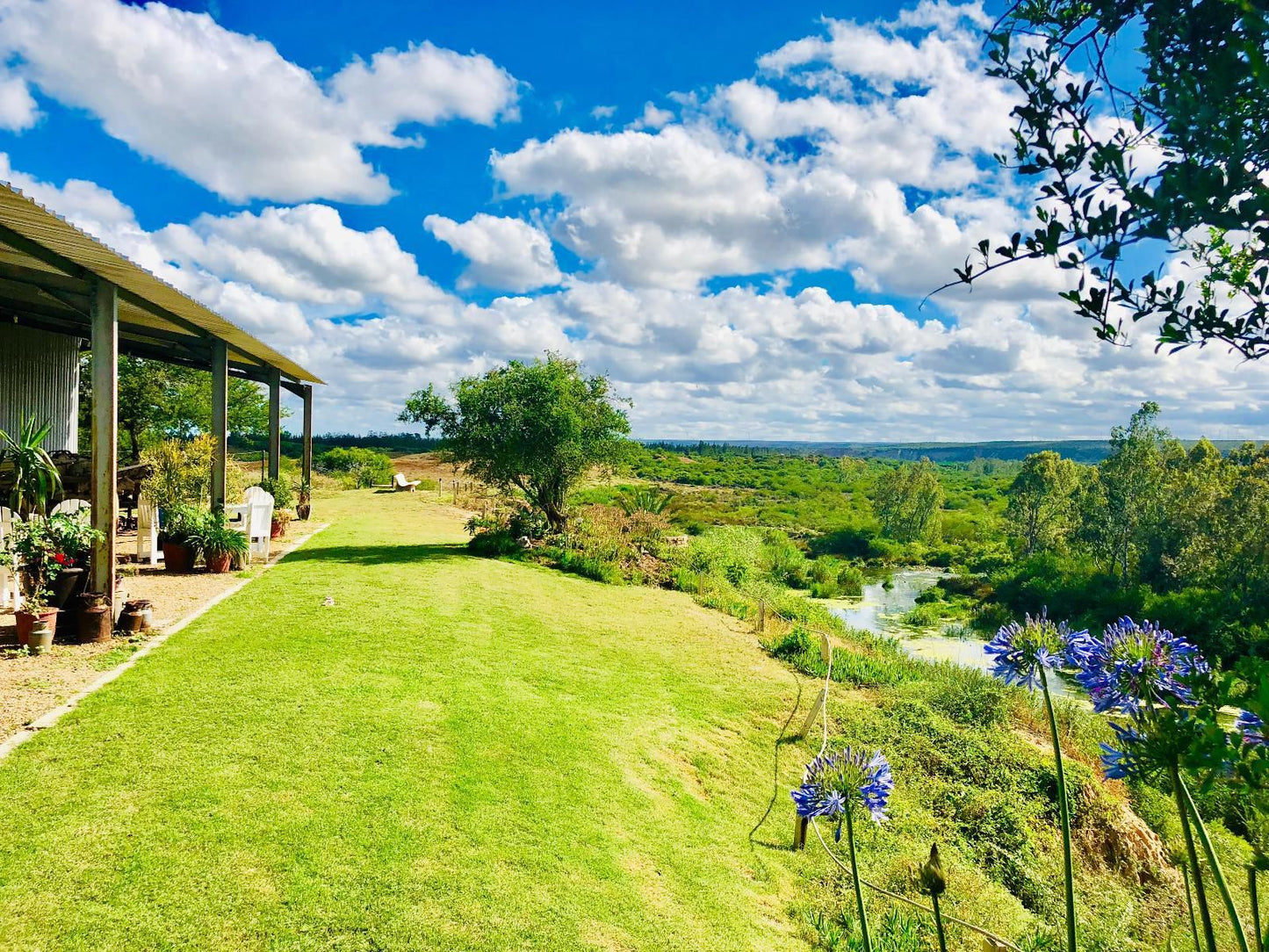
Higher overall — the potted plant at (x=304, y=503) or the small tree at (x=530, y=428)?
the small tree at (x=530, y=428)

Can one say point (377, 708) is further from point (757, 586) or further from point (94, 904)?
point (757, 586)

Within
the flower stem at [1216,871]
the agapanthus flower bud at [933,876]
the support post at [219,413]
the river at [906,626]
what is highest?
the support post at [219,413]

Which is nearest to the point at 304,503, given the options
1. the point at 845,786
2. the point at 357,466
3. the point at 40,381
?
the point at 40,381

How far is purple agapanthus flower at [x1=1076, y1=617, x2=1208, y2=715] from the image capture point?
134cm

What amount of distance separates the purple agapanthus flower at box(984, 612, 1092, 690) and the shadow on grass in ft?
34.5

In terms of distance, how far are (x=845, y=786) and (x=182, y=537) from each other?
33.6 ft

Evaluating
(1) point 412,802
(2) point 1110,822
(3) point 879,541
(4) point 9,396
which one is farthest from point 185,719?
(3) point 879,541

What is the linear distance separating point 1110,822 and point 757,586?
10546mm

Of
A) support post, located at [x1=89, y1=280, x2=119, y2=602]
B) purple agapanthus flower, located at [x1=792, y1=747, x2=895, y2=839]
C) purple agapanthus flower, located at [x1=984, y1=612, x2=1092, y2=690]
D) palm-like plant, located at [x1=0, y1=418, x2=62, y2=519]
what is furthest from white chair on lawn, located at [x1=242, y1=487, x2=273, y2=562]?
purple agapanthus flower, located at [x1=984, y1=612, x2=1092, y2=690]

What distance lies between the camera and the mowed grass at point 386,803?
10.1 feet

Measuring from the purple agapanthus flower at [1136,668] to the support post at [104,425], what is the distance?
782cm

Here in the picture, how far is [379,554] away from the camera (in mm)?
11977

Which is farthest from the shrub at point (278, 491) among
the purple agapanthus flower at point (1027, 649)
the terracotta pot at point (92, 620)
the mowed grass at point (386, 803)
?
the purple agapanthus flower at point (1027, 649)

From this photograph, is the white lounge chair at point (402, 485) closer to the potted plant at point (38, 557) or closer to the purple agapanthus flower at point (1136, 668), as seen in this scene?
the potted plant at point (38, 557)
